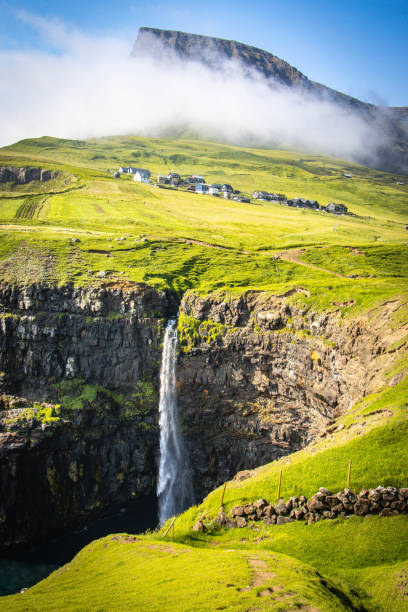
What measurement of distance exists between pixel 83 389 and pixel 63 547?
69.2 ft

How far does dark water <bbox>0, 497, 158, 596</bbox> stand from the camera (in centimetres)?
4444

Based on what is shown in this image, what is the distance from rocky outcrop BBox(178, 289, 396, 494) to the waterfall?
4.90 feet

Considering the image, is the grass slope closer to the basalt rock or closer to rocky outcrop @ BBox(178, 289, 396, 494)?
the basalt rock

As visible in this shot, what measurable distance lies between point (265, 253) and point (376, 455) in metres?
70.0

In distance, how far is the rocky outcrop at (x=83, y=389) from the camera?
54.4m

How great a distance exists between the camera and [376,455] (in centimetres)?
2556

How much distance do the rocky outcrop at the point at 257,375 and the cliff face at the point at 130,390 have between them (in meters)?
0.17

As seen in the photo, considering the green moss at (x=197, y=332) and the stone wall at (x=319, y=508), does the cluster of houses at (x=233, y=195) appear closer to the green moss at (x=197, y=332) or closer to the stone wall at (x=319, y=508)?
the green moss at (x=197, y=332)

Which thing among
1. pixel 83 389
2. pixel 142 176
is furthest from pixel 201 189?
pixel 83 389

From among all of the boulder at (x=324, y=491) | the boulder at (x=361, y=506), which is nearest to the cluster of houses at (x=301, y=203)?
the boulder at (x=324, y=491)

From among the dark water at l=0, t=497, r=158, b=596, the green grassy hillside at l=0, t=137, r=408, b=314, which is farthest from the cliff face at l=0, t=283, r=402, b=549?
the green grassy hillside at l=0, t=137, r=408, b=314

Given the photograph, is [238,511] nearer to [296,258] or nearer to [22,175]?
[296,258]

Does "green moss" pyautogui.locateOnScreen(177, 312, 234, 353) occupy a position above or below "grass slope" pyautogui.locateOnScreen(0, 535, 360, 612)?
Result: above

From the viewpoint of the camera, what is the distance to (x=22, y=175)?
507ft
